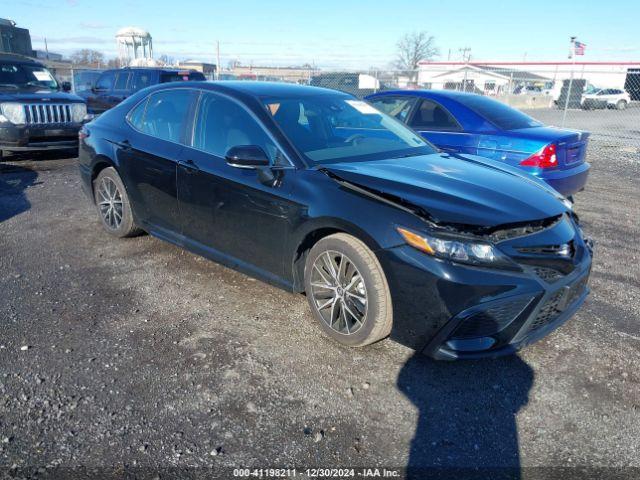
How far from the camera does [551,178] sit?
18.3 ft

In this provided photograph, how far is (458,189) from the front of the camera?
121 inches

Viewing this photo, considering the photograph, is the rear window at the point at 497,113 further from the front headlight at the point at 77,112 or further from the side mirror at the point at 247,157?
the front headlight at the point at 77,112

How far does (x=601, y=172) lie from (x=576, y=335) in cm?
782

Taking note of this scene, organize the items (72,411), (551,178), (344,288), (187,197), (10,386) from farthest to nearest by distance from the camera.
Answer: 1. (551,178)
2. (187,197)
3. (344,288)
4. (10,386)
5. (72,411)

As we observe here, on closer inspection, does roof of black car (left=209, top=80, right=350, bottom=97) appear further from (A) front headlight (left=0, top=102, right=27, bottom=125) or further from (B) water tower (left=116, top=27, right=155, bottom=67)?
(B) water tower (left=116, top=27, right=155, bottom=67)

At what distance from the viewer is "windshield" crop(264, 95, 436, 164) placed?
3.56 m

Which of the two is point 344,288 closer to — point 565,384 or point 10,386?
point 565,384

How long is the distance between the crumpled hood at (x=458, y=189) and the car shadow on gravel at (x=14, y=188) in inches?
185

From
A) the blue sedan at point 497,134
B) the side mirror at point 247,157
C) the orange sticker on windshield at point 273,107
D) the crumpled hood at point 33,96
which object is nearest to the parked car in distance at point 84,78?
the crumpled hood at point 33,96

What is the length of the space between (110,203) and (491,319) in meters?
3.91

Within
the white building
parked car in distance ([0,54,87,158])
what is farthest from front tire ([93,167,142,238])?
the white building

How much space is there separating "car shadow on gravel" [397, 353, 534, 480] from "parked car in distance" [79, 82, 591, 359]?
0.86ft

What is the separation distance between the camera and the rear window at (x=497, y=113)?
6129mm

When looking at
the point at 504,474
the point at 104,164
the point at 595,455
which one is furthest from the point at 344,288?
the point at 104,164
